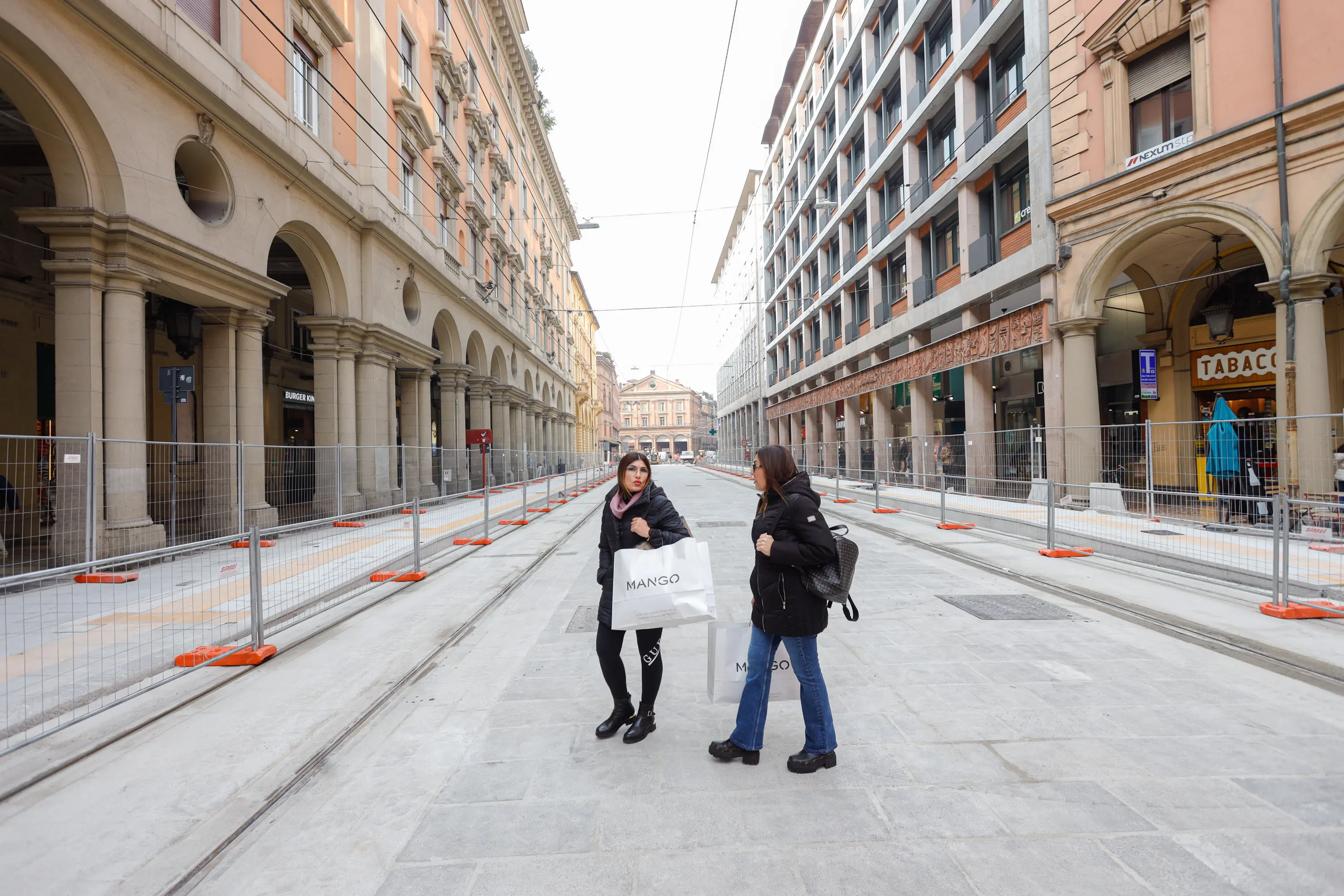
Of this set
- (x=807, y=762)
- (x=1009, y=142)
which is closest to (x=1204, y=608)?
(x=807, y=762)

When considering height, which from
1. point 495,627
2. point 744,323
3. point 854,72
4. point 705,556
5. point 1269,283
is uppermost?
point 854,72

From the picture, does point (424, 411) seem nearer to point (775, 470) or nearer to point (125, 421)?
point (125, 421)

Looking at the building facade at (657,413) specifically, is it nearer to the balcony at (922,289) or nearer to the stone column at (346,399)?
the balcony at (922,289)

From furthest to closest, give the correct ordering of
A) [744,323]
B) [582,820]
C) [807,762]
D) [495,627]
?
[744,323]
[495,627]
[807,762]
[582,820]

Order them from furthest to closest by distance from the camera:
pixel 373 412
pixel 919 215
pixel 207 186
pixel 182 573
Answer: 1. pixel 919 215
2. pixel 373 412
3. pixel 207 186
4. pixel 182 573

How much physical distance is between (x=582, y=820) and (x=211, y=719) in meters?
2.84

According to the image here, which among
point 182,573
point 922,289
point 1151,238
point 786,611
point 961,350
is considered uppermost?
point 922,289

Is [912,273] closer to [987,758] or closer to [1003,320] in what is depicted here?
[1003,320]

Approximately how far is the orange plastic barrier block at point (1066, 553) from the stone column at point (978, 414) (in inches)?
240

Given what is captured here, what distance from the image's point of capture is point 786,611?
10.6 ft

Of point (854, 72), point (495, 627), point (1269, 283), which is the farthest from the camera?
point (854, 72)

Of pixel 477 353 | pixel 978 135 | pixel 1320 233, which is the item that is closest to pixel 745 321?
pixel 477 353

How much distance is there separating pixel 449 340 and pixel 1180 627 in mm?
23215

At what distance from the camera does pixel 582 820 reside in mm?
2873
